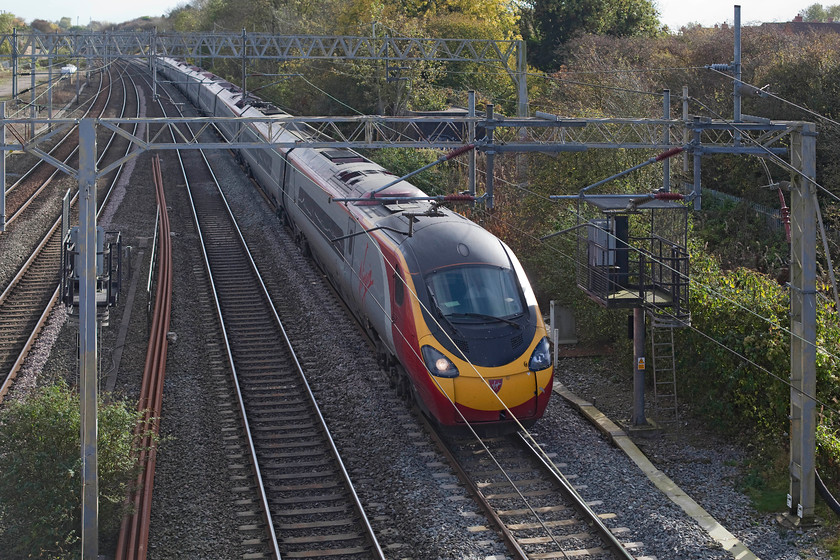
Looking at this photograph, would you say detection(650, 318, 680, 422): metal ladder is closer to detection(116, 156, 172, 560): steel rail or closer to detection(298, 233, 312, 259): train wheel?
detection(116, 156, 172, 560): steel rail

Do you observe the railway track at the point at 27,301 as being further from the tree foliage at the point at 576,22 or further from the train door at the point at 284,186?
the tree foliage at the point at 576,22

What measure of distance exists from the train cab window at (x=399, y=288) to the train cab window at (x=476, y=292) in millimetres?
487

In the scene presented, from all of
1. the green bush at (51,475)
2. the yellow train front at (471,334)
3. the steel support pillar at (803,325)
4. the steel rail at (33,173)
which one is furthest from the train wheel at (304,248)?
the steel support pillar at (803,325)

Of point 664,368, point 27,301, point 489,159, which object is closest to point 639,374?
point 664,368

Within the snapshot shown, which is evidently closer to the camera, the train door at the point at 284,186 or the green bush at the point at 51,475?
the green bush at the point at 51,475

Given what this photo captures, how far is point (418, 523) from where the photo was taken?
38.1 feet

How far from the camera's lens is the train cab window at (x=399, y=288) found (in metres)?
14.3

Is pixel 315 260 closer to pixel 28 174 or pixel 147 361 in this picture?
pixel 147 361

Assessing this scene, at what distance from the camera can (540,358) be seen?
13641 mm

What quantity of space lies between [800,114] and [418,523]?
808 inches

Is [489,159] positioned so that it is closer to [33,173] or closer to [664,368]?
[664,368]

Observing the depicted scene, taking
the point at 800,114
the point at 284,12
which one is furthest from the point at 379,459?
the point at 284,12

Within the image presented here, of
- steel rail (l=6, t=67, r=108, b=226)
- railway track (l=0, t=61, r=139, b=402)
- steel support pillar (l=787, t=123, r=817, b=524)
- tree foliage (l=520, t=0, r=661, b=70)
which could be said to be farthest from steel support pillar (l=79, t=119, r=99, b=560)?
tree foliage (l=520, t=0, r=661, b=70)

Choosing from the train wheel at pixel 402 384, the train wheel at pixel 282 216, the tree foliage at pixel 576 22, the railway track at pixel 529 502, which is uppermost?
the tree foliage at pixel 576 22
